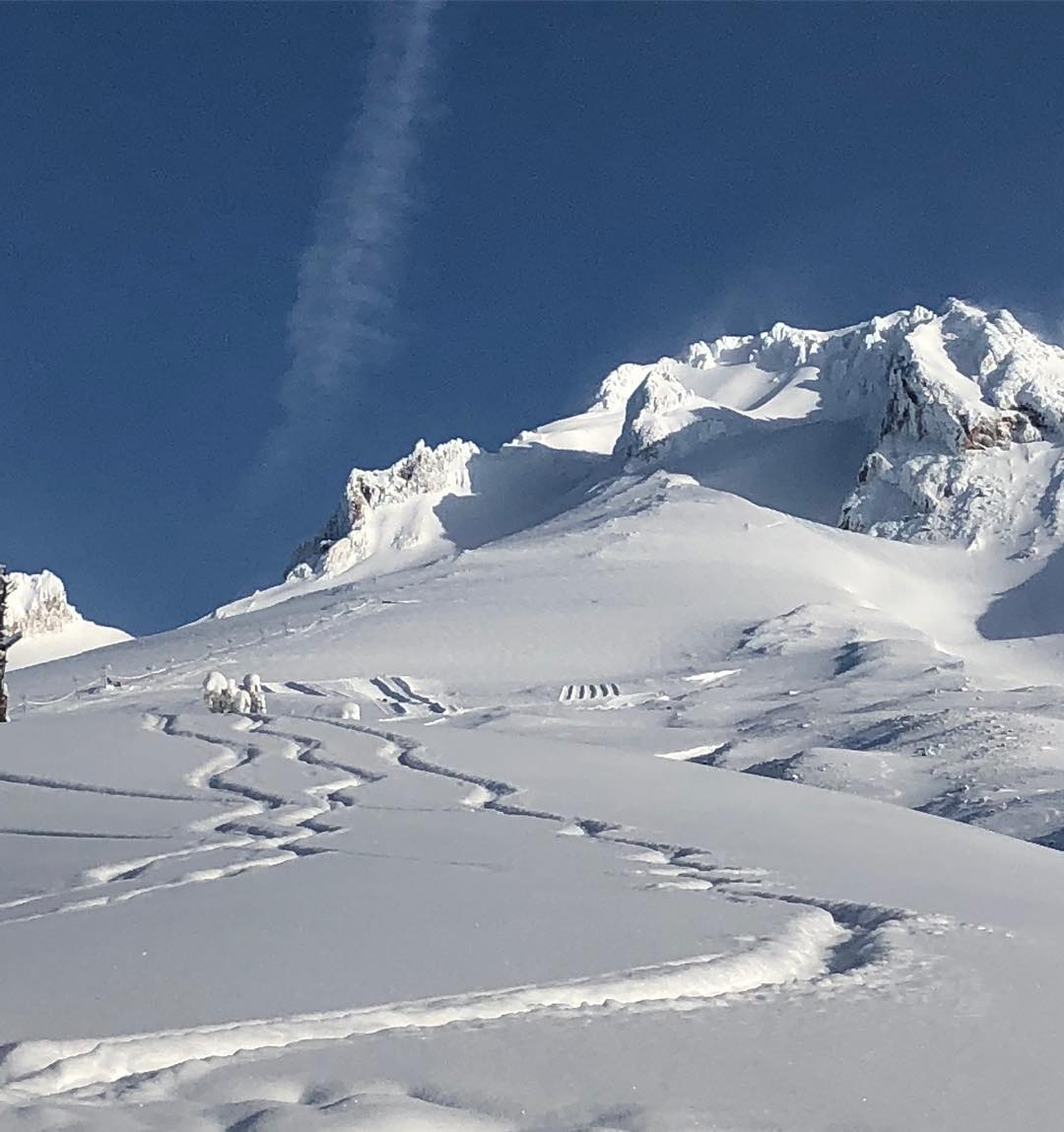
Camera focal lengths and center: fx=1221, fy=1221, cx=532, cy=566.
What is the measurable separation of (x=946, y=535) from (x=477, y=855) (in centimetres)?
7107

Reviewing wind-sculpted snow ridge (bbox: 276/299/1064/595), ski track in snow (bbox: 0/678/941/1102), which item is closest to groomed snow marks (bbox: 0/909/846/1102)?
ski track in snow (bbox: 0/678/941/1102)

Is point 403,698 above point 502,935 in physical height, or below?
above

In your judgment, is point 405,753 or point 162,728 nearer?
point 405,753

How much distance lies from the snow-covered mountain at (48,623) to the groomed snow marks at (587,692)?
121541mm

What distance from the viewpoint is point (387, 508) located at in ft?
363

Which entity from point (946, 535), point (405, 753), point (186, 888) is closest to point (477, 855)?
point (186, 888)

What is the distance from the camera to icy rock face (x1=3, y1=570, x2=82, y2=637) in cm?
15400

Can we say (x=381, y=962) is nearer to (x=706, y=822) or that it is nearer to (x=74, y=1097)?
(x=74, y=1097)

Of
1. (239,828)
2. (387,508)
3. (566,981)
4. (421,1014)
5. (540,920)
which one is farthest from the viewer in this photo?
(387,508)

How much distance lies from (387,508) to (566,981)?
106824mm

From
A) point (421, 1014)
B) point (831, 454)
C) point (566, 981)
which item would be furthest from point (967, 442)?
point (421, 1014)

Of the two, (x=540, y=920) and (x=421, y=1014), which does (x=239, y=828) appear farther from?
(x=421, y=1014)

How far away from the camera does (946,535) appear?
243 feet

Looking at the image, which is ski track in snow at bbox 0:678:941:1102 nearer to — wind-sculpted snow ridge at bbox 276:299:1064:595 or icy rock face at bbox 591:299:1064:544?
wind-sculpted snow ridge at bbox 276:299:1064:595
